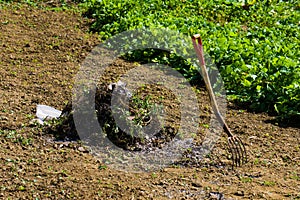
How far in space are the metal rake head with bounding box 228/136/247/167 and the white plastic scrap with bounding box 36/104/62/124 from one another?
1656 millimetres

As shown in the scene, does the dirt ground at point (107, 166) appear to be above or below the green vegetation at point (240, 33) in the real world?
below

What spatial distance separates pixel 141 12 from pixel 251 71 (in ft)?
9.21

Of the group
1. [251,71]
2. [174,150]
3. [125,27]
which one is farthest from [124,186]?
[125,27]

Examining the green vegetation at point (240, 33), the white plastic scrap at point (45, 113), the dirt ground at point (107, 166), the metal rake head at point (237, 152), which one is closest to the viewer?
the dirt ground at point (107, 166)

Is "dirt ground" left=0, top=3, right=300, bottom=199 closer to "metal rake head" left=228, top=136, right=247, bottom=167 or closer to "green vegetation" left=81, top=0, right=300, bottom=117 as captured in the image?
"metal rake head" left=228, top=136, right=247, bottom=167

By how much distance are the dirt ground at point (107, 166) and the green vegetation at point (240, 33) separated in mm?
339

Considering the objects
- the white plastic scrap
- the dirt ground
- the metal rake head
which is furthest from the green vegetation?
the white plastic scrap

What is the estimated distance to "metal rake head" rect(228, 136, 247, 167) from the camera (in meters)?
5.19

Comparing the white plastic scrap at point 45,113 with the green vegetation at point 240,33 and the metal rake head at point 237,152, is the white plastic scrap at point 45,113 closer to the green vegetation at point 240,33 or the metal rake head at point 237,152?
the metal rake head at point 237,152

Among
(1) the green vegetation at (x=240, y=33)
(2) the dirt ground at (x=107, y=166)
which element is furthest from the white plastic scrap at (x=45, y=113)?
(1) the green vegetation at (x=240, y=33)

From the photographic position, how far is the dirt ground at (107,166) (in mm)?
4672

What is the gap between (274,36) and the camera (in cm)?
866

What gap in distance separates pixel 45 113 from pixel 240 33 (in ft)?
12.7

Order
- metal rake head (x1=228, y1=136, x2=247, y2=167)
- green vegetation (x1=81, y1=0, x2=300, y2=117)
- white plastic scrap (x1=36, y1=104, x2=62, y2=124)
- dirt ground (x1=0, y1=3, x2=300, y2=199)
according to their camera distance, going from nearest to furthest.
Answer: dirt ground (x1=0, y1=3, x2=300, y2=199) → metal rake head (x1=228, y1=136, x2=247, y2=167) → white plastic scrap (x1=36, y1=104, x2=62, y2=124) → green vegetation (x1=81, y1=0, x2=300, y2=117)
